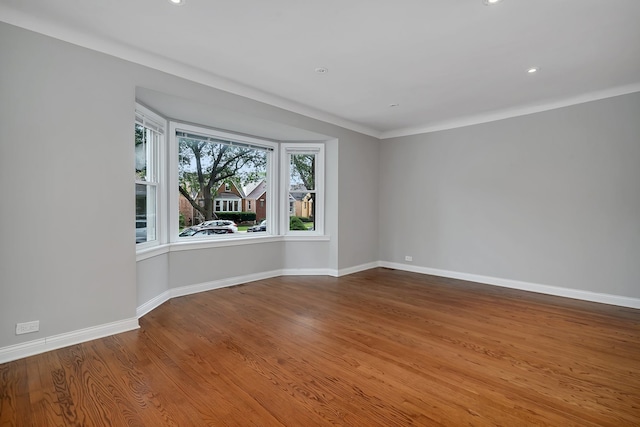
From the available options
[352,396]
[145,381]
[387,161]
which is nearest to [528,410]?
[352,396]

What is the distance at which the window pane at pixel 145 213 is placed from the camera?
142 inches

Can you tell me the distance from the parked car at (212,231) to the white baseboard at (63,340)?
1.73 m

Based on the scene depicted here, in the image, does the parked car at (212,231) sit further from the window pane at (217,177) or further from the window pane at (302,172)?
the window pane at (302,172)

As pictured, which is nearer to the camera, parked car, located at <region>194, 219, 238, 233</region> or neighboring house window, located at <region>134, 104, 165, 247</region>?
neighboring house window, located at <region>134, 104, 165, 247</region>

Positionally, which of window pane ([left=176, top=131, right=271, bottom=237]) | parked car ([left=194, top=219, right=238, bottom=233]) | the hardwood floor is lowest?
the hardwood floor

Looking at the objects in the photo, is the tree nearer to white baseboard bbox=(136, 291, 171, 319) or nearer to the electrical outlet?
white baseboard bbox=(136, 291, 171, 319)

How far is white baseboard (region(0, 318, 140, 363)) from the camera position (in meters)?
2.39

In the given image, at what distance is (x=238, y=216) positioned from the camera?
16.7ft

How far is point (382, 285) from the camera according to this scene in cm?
479

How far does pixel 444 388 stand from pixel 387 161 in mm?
4550

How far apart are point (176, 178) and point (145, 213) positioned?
0.68 metres

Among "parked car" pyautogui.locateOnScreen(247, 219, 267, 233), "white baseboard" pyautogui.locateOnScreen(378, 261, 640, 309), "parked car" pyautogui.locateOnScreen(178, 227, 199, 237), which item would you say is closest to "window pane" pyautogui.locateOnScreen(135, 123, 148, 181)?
"parked car" pyautogui.locateOnScreen(178, 227, 199, 237)

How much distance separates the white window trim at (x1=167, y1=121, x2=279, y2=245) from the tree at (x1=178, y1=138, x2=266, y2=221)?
0.46ft

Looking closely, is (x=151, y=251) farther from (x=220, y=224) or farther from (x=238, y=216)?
(x=238, y=216)
